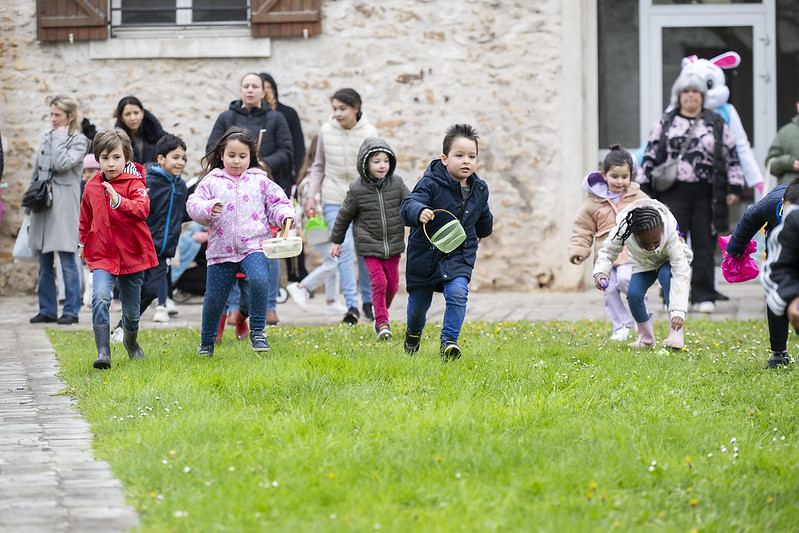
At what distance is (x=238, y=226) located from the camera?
7.16 metres

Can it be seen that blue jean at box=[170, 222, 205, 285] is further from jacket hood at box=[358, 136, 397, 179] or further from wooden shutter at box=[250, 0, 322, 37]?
jacket hood at box=[358, 136, 397, 179]

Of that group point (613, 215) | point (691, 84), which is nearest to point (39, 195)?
point (613, 215)

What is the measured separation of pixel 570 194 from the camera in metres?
12.2

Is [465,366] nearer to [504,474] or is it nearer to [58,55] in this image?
[504,474]

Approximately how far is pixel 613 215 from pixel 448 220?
1733 mm

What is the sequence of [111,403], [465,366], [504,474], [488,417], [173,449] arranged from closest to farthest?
[504,474], [173,449], [488,417], [111,403], [465,366]

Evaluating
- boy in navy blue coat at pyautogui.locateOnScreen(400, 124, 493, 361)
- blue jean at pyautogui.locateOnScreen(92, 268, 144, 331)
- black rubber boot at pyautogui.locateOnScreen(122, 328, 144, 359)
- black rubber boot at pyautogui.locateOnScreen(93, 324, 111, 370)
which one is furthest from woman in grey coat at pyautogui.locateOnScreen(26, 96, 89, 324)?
boy in navy blue coat at pyautogui.locateOnScreen(400, 124, 493, 361)

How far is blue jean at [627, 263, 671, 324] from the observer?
752 cm

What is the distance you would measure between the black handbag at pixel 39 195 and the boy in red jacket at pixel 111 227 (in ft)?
9.99

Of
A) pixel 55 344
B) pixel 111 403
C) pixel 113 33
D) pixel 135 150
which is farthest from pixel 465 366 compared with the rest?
pixel 113 33

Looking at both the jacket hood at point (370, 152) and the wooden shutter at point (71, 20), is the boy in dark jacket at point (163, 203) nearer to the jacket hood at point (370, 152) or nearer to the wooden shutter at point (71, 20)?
the jacket hood at point (370, 152)

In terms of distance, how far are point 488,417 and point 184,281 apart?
7.32m

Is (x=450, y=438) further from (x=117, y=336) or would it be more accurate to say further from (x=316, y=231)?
(x=316, y=231)

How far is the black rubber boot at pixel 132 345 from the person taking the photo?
23.5 feet
